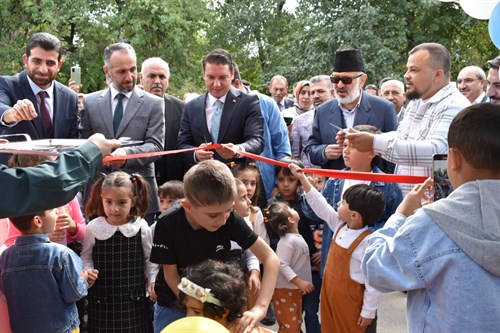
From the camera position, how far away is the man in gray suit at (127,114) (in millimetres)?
5062

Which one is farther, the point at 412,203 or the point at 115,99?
the point at 115,99

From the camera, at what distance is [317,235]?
530 cm

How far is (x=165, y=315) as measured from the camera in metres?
3.40

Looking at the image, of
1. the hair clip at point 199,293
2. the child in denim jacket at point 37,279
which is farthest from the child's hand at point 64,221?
the hair clip at point 199,293

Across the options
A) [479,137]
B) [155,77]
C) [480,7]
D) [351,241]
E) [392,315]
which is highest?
[480,7]

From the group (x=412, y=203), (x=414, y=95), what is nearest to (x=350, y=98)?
(x=414, y=95)

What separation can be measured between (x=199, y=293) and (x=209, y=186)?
24.6 inches

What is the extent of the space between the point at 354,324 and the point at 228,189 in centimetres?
180

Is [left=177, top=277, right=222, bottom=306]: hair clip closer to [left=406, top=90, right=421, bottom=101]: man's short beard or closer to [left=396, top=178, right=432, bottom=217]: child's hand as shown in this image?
[left=396, top=178, right=432, bottom=217]: child's hand

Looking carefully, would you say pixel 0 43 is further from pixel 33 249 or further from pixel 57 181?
pixel 57 181

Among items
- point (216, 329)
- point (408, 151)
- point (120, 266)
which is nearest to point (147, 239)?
point (120, 266)

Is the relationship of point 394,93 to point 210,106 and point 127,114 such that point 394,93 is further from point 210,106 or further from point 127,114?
Answer: point 127,114

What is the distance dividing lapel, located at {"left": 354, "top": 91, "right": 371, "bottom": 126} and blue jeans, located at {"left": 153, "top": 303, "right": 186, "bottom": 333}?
290 centimetres

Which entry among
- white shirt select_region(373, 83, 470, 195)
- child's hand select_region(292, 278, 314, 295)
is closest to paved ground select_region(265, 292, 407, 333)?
child's hand select_region(292, 278, 314, 295)
